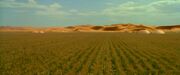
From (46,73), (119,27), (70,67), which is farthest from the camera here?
(119,27)

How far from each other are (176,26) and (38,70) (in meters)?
166

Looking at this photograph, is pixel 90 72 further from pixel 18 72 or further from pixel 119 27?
pixel 119 27

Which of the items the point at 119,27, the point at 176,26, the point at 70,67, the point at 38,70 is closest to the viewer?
the point at 38,70

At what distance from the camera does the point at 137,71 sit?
516 inches

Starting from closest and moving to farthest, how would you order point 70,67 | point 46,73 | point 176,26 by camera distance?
point 46,73 → point 70,67 → point 176,26

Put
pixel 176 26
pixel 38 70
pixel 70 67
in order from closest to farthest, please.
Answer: pixel 38 70
pixel 70 67
pixel 176 26

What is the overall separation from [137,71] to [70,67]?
3271 mm

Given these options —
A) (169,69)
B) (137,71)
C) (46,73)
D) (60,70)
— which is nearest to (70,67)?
(60,70)

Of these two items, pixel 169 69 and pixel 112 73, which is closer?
pixel 112 73

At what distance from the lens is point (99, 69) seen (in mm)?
13484

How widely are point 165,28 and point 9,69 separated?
168097mm

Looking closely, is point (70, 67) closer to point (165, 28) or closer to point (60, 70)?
point (60, 70)

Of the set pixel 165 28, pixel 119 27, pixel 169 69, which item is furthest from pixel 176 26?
pixel 169 69

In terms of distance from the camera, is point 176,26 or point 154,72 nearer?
point 154,72
